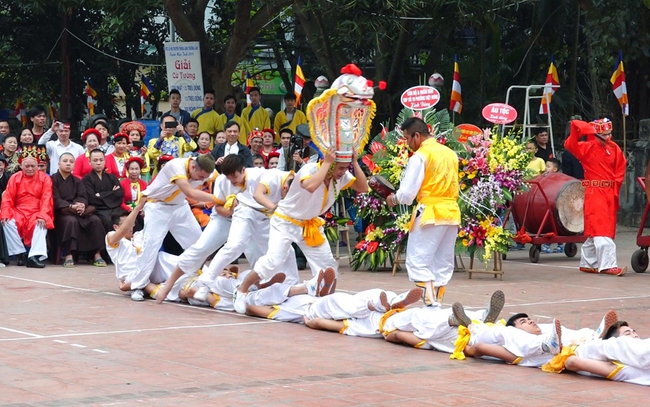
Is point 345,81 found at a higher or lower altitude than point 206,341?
higher

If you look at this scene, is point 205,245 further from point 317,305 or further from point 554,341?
point 554,341

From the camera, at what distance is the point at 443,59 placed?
1053 inches

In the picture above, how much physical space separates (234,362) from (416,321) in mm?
1532

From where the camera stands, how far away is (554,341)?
26.4 ft

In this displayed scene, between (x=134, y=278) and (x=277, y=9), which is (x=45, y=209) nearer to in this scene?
(x=134, y=278)

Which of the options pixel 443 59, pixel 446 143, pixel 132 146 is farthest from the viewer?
pixel 443 59

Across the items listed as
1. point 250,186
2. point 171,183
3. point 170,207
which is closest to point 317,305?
point 250,186

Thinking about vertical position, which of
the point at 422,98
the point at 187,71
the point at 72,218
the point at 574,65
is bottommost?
the point at 72,218

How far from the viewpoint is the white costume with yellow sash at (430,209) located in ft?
34.7

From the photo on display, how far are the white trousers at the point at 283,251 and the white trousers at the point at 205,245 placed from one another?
946 millimetres

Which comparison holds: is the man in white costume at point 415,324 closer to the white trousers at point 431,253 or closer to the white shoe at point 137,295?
the white trousers at point 431,253

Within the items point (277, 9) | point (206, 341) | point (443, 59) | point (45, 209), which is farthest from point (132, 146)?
point (443, 59)

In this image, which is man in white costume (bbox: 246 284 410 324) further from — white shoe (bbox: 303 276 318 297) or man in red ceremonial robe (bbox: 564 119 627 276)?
man in red ceremonial robe (bbox: 564 119 627 276)

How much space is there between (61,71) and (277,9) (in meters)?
9.54
